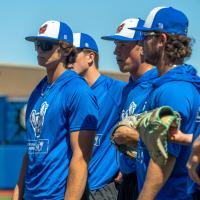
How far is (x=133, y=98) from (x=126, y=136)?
1171 mm

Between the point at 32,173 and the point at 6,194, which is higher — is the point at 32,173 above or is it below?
above

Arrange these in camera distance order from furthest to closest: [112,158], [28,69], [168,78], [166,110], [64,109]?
[28,69] < [112,158] < [64,109] < [168,78] < [166,110]

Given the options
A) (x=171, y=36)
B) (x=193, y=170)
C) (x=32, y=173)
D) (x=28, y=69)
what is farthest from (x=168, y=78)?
(x=28, y=69)

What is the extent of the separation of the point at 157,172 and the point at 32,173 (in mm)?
1372

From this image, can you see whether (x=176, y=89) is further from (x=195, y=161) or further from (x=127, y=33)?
(x=127, y=33)

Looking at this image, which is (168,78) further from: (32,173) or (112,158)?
(112,158)

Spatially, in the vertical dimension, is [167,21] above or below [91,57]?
above

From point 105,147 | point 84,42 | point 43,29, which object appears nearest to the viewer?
point 43,29

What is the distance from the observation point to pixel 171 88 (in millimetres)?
4672

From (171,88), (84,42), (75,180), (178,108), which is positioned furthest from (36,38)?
(84,42)

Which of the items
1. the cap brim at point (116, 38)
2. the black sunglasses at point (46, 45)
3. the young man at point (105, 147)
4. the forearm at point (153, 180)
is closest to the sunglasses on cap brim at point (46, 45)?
the black sunglasses at point (46, 45)

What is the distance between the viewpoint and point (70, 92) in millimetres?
5512

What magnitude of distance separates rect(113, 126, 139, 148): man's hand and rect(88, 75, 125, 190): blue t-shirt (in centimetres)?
166

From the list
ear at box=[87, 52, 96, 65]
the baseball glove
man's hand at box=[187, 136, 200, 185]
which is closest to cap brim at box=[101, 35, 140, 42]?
ear at box=[87, 52, 96, 65]
